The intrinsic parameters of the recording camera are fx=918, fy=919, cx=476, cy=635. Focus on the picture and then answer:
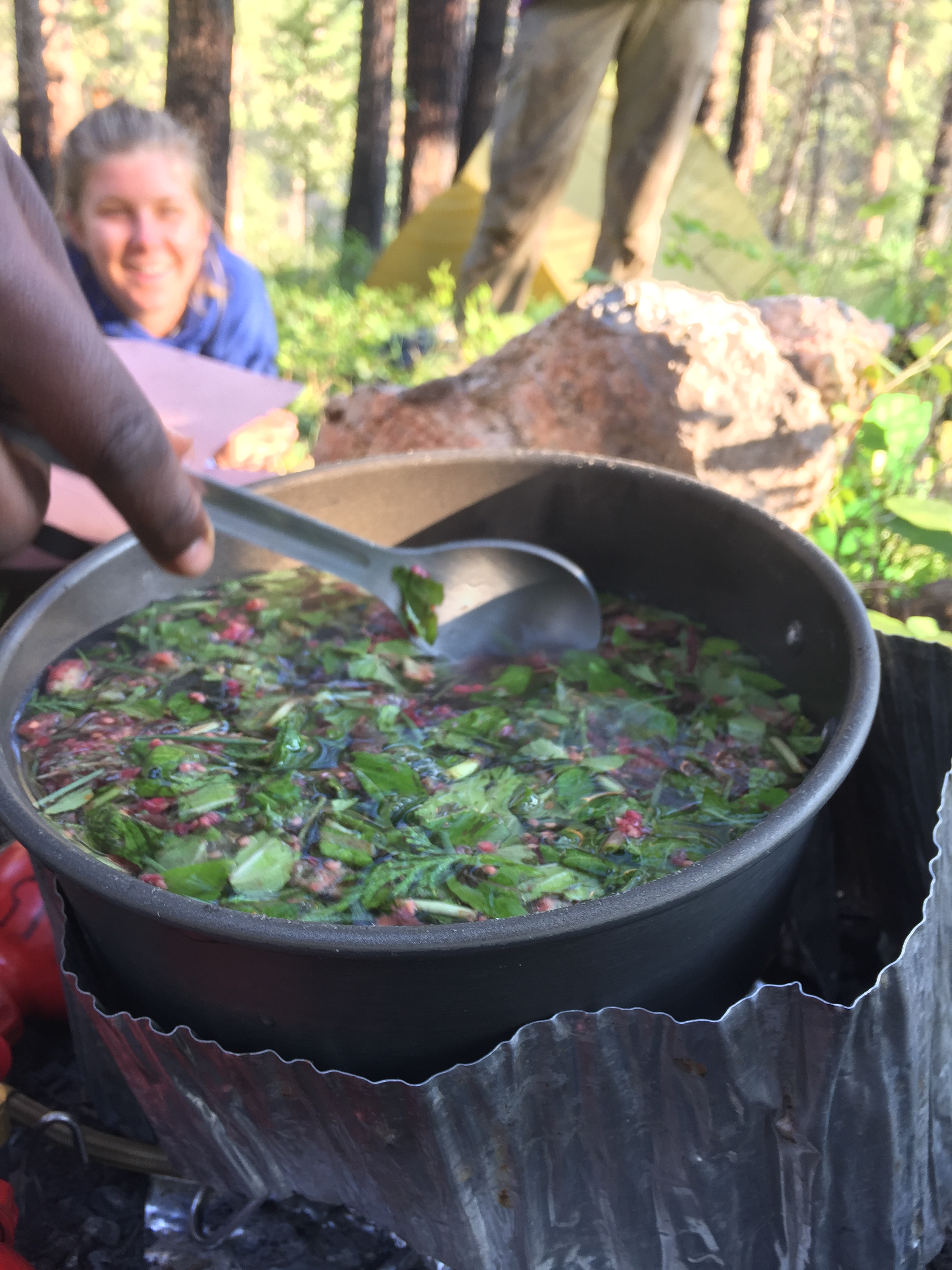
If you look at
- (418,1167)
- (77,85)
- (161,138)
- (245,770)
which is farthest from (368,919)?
(77,85)

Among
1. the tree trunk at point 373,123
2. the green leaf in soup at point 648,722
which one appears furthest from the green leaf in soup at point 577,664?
the tree trunk at point 373,123

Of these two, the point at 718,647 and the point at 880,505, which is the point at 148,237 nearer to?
the point at 718,647

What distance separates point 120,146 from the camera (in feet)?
10.7

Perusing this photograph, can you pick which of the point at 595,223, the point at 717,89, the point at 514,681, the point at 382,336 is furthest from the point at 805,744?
the point at 717,89

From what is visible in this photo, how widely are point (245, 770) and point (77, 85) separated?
26.2ft

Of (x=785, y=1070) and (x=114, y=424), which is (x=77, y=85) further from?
(x=785, y=1070)

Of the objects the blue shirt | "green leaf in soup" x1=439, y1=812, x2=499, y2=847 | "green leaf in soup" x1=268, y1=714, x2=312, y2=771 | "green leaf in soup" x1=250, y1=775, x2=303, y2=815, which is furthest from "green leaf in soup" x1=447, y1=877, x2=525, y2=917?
the blue shirt

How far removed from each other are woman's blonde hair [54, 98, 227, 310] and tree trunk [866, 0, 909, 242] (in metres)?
16.6

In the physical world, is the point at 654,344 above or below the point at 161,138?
below

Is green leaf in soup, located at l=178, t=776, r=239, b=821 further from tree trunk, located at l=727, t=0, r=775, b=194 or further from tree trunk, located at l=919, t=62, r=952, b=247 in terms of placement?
tree trunk, located at l=727, t=0, r=775, b=194

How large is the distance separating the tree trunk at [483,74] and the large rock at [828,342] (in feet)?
28.8

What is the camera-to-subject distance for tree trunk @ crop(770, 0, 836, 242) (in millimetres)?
12117

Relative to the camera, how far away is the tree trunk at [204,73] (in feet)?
21.3

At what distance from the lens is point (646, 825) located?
165 centimetres
